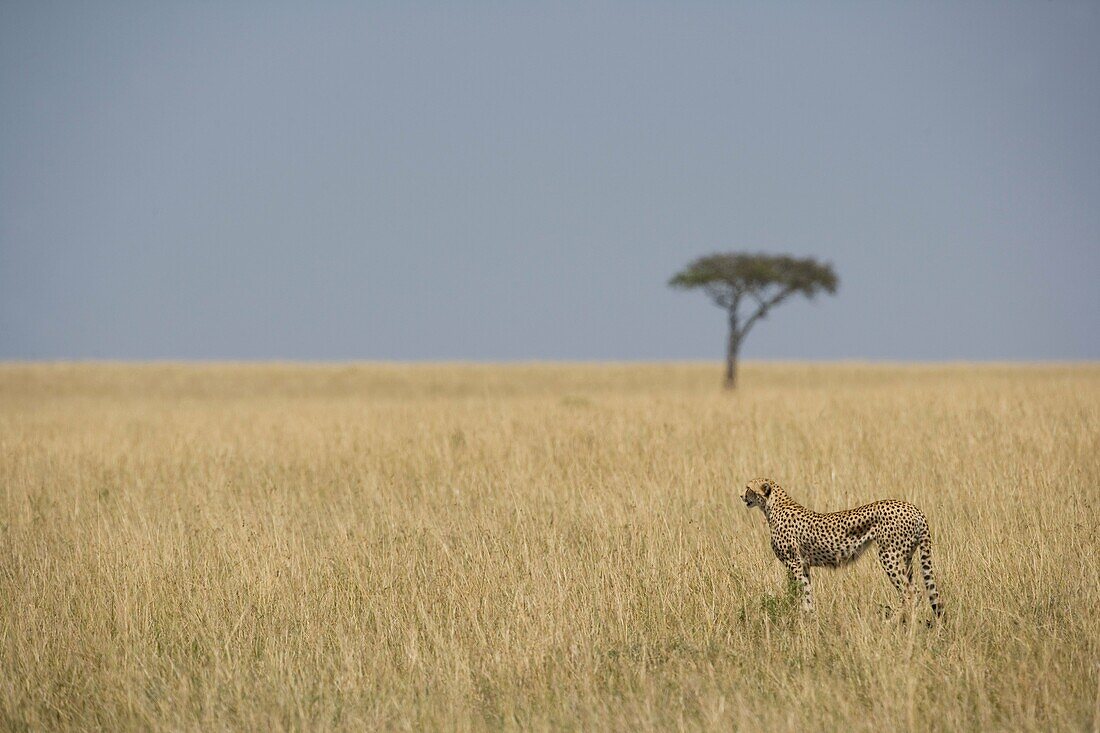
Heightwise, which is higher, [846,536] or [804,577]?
[846,536]

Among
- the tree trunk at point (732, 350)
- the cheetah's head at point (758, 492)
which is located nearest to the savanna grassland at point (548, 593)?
the cheetah's head at point (758, 492)

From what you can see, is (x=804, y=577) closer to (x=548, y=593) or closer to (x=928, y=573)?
(x=928, y=573)

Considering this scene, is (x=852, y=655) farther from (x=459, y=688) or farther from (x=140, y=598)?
(x=140, y=598)

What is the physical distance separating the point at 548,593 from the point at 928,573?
2.15m

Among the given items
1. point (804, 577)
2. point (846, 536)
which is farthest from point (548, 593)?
point (846, 536)

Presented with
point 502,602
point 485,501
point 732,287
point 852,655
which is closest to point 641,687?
point 852,655

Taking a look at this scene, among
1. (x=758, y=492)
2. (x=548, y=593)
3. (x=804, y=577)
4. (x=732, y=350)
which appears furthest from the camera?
(x=732, y=350)

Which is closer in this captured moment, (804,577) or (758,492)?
(804,577)

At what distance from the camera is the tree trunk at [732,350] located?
3877 cm

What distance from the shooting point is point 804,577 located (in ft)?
16.2

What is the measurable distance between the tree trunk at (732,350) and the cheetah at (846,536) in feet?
110

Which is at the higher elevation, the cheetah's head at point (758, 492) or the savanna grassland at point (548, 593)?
the cheetah's head at point (758, 492)

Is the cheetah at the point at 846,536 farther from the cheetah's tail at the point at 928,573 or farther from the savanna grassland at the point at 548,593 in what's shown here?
the savanna grassland at the point at 548,593

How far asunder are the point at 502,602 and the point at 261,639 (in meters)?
1.41
